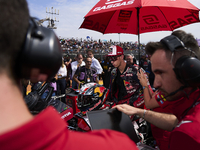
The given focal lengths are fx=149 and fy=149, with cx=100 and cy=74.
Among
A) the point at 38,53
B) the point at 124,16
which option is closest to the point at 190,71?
the point at 38,53

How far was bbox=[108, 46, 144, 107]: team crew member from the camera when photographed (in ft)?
9.36

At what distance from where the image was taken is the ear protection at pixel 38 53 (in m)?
0.48

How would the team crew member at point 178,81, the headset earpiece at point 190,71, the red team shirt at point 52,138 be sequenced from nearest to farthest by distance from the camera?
the red team shirt at point 52,138 < the team crew member at point 178,81 < the headset earpiece at point 190,71

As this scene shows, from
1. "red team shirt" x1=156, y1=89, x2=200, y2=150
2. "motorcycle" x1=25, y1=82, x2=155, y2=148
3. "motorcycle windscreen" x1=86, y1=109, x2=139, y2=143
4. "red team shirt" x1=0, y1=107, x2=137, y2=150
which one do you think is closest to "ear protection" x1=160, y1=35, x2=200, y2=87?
"red team shirt" x1=156, y1=89, x2=200, y2=150

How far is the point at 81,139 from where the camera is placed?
45 cm

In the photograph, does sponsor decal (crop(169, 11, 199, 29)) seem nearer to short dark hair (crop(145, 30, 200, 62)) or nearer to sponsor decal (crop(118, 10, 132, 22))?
sponsor decal (crop(118, 10, 132, 22))

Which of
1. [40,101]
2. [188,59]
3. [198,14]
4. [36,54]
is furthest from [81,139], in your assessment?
[198,14]

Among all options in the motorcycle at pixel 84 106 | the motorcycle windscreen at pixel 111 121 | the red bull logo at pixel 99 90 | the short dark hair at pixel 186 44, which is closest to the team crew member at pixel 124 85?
the motorcycle at pixel 84 106

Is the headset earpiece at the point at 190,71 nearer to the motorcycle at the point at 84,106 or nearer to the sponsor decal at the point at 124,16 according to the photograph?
the motorcycle at the point at 84,106

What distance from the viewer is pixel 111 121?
57.8 inches

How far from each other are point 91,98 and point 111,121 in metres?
1.27

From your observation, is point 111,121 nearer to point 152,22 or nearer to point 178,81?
point 178,81

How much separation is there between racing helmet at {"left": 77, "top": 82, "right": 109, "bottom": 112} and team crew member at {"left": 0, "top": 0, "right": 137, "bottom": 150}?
2184 mm

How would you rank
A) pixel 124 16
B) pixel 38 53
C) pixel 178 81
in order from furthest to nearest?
pixel 124 16 < pixel 178 81 < pixel 38 53
